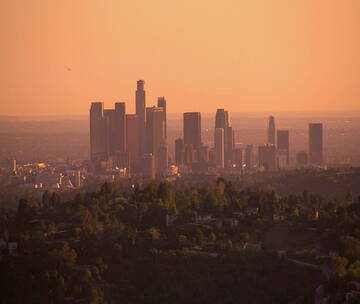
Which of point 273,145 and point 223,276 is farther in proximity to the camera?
point 273,145

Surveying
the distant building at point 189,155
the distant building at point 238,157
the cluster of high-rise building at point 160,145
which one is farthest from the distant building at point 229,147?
the distant building at point 189,155

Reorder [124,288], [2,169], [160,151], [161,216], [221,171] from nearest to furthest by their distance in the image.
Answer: [124,288]
[161,216]
[2,169]
[221,171]
[160,151]

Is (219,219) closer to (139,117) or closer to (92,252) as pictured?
(92,252)

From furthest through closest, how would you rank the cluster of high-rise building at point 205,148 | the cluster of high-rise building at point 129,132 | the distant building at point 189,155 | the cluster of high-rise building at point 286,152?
the cluster of high-rise building at point 129,132 → the distant building at point 189,155 → the cluster of high-rise building at point 205,148 → the cluster of high-rise building at point 286,152

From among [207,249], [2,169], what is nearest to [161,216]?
[207,249]

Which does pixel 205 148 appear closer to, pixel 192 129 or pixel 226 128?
pixel 192 129

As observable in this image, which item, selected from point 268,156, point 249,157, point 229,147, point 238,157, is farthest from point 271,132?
point 268,156

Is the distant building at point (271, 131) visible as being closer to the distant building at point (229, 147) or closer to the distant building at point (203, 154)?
the distant building at point (229, 147)
